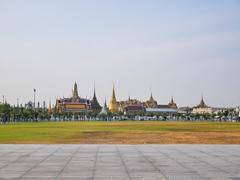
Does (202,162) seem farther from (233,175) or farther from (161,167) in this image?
(233,175)

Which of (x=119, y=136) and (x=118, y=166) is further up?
(x=119, y=136)

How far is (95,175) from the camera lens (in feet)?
46.2

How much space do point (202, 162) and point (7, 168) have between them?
7.26 meters

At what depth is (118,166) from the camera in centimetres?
1638

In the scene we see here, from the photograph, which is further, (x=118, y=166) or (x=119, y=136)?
(x=119, y=136)

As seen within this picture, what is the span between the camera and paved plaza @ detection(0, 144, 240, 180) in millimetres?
14070

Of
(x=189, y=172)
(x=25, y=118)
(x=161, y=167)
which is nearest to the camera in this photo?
(x=189, y=172)

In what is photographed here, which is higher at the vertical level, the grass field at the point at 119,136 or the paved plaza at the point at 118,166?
the grass field at the point at 119,136

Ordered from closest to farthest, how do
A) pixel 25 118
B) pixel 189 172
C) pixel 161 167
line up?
pixel 189 172 < pixel 161 167 < pixel 25 118

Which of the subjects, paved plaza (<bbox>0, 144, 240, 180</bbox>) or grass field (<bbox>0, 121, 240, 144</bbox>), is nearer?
paved plaza (<bbox>0, 144, 240, 180</bbox>)

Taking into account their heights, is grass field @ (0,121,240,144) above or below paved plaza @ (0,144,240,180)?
above

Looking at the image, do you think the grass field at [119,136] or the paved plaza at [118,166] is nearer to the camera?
the paved plaza at [118,166]

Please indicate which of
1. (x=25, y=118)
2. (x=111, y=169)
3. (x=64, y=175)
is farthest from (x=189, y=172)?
(x=25, y=118)

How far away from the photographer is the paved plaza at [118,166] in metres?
14.1
